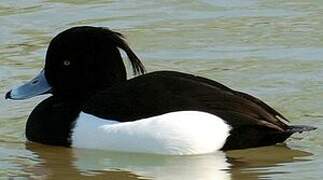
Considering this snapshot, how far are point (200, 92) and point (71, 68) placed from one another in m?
0.97

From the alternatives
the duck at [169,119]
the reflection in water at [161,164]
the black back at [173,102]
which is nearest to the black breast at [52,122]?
the duck at [169,119]

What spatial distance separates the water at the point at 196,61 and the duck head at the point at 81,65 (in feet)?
1.23

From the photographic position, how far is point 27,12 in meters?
11.9

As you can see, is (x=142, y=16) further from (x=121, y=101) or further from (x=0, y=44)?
(x=121, y=101)

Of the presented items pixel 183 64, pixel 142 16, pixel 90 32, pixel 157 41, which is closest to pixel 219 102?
pixel 90 32

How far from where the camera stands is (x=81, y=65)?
8.78 meters

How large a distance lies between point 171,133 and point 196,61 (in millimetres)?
2313

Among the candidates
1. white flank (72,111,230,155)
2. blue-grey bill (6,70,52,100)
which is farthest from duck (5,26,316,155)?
blue-grey bill (6,70,52,100)

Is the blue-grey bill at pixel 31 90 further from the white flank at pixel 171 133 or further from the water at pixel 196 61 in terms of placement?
the white flank at pixel 171 133

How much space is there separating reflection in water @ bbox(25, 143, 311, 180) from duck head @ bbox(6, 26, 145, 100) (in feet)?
1.66

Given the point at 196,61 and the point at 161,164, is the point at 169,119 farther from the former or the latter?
the point at 196,61

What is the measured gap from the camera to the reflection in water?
7883 millimetres

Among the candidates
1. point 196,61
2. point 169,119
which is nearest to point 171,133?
point 169,119

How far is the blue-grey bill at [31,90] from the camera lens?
29.0 feet
